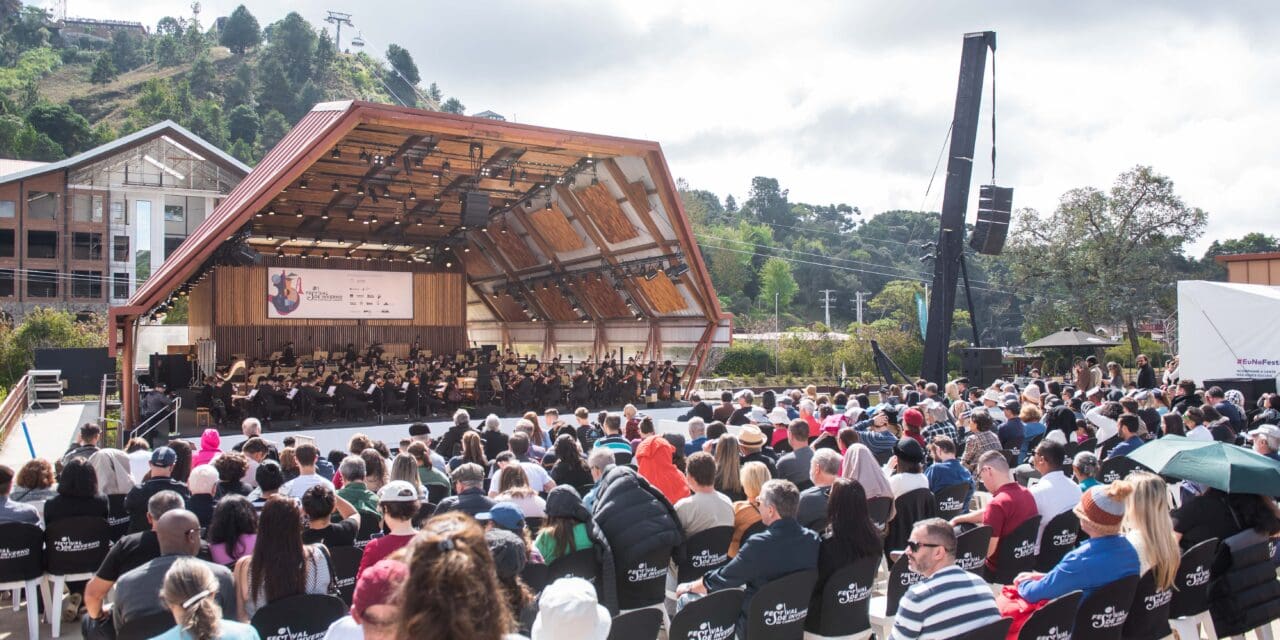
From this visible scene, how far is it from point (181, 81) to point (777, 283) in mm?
55292

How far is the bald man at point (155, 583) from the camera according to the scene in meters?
3.28

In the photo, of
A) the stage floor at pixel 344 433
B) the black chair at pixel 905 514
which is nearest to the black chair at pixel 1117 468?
the black chair at pixel 905 514

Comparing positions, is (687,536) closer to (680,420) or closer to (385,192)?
(680,420)

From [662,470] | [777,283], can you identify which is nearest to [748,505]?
[662,470]

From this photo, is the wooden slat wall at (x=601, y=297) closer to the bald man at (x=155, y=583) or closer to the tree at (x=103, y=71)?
the bald man at (x=155, y=583)

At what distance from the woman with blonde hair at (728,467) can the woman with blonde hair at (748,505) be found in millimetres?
536

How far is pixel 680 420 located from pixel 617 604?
8.30m

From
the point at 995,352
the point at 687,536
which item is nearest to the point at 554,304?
the point at 995,352

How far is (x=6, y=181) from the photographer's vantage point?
1506 inches

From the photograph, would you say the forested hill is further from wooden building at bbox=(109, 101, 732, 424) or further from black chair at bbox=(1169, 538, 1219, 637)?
black chair at bbox=(1169, 538, 1219, 637)

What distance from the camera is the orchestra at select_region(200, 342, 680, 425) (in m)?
17.2

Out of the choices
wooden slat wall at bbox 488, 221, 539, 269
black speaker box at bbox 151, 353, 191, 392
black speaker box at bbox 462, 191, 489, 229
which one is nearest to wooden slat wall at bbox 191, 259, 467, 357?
wooden slat wall at bbox 488, 221, 539, 269

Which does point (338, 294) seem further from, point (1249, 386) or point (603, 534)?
point (603, 534)

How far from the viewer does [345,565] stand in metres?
4.11
